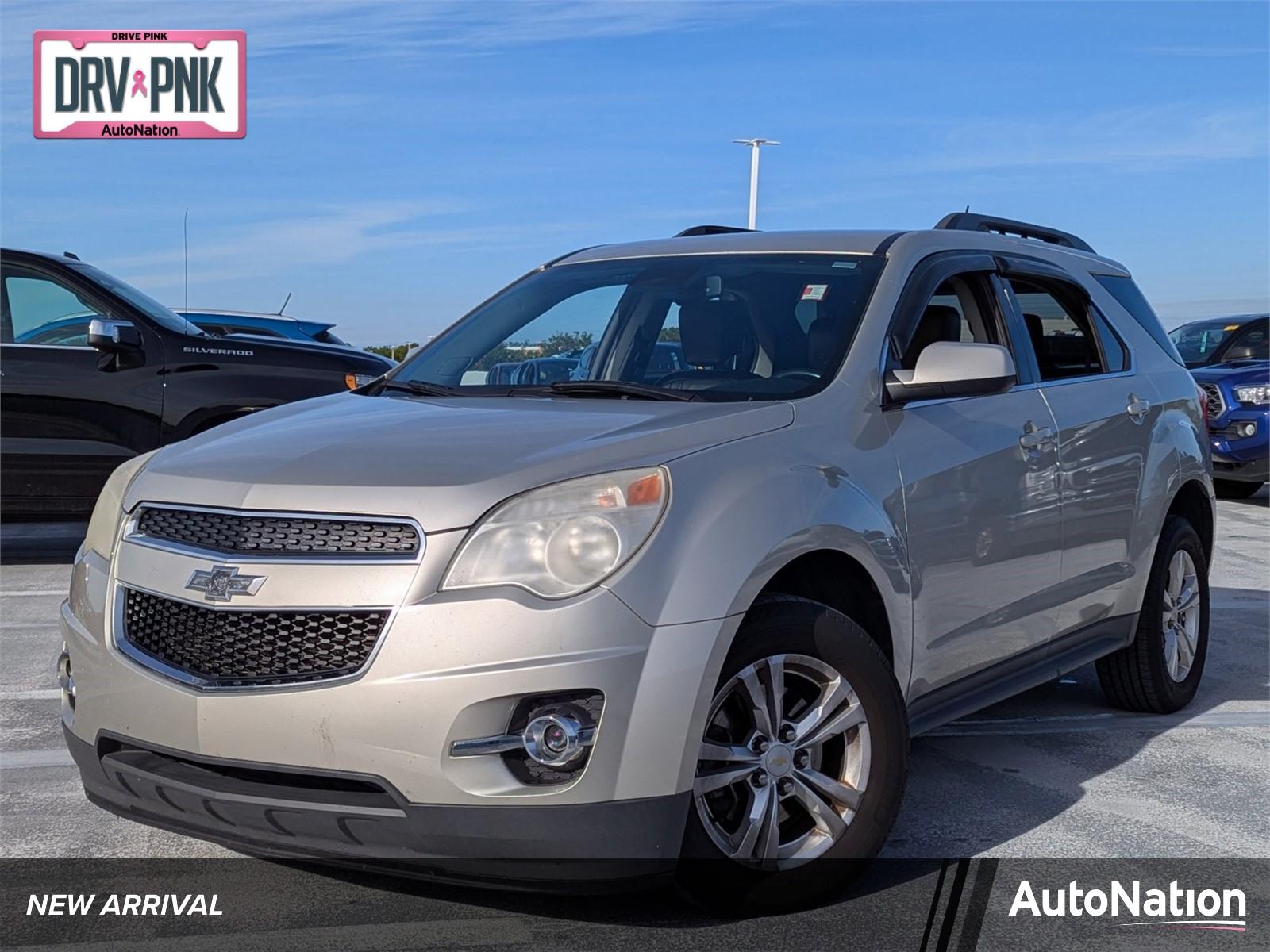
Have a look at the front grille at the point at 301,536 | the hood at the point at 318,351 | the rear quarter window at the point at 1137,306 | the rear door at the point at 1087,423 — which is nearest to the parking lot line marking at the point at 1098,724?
the rear door at the point at 1087,423

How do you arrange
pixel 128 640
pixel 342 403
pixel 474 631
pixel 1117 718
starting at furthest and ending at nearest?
1. pixel 1117 718
2. pixel 342 403
3. pixel 128 640
4. pixel 474 631

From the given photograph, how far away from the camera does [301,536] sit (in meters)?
3.18

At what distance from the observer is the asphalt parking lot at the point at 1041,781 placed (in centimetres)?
404

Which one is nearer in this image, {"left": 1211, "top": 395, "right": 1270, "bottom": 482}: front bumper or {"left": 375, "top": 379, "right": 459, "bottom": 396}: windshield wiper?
{"left": 375, "top": 379, "right": 459, "bottom": 396}: windshield wiper

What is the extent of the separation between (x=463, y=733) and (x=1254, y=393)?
37.4 feet

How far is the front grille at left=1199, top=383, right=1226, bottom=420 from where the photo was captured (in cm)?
1294

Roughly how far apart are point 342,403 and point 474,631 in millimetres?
1486

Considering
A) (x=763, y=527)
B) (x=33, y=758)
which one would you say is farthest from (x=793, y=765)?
(x=33, y=758)

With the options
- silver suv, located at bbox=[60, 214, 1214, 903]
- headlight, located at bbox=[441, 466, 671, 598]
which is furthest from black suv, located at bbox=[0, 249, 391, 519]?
headlight, located at bbox=[441, 466, 671, 598]

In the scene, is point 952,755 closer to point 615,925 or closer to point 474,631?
point 615,925

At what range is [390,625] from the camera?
3.05 m

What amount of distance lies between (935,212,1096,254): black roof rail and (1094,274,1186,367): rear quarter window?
180mm

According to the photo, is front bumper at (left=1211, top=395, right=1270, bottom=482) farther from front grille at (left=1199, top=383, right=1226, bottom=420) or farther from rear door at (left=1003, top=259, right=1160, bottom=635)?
rear door at (left=1003, top=259, right=1160, bottom=635)

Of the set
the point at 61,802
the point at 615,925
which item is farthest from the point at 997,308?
the point at 61,802
